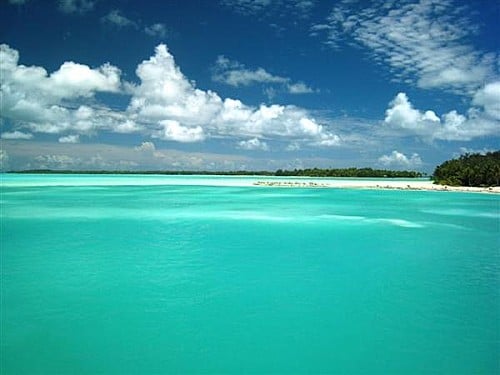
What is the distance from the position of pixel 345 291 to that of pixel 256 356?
2354mm

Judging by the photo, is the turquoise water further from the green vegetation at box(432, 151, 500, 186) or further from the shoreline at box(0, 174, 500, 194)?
the green vegetation at box(432, 151, 500, 186)

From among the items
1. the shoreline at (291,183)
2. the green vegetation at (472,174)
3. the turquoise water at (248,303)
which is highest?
the green vegetation at (472,174)

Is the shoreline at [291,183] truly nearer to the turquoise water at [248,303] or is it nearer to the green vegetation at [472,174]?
the green vegetation at [472,174]

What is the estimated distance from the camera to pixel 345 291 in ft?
19.5

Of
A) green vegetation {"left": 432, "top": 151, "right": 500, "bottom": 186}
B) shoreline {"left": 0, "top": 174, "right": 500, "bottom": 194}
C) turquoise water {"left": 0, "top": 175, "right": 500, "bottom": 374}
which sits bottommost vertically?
turquoise water {"left": 0, "top": 175, "right": 500, "bottom": 374}

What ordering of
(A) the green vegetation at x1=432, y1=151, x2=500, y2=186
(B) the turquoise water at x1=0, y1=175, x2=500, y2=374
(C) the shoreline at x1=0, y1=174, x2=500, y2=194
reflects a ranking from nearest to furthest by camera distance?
(B) the turquoise water at x1=0, y1=175, x2=500, y2=374 < (A) the green vegetation at x1=432, y1=151, x2=500, y2=186 < (C) the shoreline at x1=0, y1=174, x2=500, y2=194

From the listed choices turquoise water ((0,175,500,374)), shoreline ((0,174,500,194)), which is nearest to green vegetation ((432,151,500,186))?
shoreline ((0,174,500,194))

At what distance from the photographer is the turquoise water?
3.96 m

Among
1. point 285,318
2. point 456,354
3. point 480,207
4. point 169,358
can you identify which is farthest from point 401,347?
point 480,207

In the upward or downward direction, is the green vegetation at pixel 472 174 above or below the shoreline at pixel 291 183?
above

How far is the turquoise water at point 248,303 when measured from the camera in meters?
3.96

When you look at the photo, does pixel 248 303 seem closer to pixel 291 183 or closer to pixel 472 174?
pixel 472 174

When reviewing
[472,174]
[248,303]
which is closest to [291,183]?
[472,174]

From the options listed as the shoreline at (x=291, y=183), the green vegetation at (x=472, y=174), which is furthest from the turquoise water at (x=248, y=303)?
the green vegetation at (x=472, y=174)
